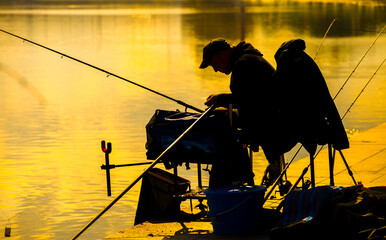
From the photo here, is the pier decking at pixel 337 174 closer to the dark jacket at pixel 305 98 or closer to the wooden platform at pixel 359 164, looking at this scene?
the wooden platform at pixel 359 164

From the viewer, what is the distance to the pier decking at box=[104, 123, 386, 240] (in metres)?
6.35

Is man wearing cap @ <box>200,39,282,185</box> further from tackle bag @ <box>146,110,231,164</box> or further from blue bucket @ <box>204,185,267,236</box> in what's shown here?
blue bucket @ <box>204,185,267,236</box>

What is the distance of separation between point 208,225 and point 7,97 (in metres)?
8.97

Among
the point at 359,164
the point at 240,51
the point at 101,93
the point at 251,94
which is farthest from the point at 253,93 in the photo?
the point at 101,93

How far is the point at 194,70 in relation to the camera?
722 inches

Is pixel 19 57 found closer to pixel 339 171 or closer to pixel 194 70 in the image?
pixel 194 70

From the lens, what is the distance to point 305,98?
6027 mm

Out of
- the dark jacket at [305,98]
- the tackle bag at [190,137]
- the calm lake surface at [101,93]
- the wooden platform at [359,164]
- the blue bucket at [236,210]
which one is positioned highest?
the dark jacket at [305,98]

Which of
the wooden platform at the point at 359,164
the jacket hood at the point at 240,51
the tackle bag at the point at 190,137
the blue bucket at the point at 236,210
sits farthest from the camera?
the wooden platform at the point at 359,164

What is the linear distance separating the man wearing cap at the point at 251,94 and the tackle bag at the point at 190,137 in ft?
0.58

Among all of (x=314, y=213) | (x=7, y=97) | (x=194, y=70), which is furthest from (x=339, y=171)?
(x=194, y=70)

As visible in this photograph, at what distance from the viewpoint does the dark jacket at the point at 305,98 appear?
6.02 m

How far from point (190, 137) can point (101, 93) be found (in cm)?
888

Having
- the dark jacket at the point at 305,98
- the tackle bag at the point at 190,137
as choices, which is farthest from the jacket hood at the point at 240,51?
the tackle bag at the point at 190,137
